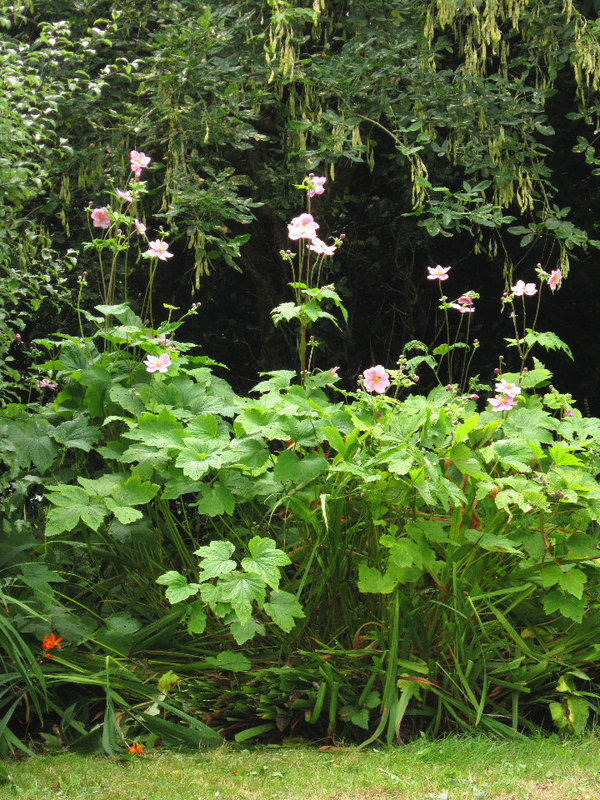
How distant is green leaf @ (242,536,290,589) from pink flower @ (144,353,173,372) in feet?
3.15

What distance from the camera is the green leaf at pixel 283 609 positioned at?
9.86 ft

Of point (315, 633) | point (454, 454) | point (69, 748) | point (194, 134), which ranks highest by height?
point (194, 134)

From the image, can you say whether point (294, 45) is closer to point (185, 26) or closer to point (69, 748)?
point (185, 26)

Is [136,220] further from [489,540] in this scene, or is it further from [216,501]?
[489,540]

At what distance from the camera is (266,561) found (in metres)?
3.03

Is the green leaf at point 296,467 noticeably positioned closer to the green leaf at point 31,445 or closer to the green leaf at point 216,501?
the green leaf at point 216,501

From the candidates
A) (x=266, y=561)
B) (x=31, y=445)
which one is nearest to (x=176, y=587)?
(x=266, y=561)

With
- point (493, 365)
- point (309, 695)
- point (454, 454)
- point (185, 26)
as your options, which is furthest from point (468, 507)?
point (493, 365)

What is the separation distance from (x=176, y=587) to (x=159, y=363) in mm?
1024

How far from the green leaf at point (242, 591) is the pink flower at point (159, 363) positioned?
1031 millimetres

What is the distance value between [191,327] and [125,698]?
4964mm

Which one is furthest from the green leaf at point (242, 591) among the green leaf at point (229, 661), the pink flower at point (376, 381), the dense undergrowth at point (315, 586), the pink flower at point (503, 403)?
the pink flower at point (503, 403)

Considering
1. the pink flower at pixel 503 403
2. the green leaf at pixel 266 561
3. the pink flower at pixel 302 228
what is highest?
the pink flower at pixel 302 228

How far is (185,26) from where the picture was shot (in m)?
5.35
